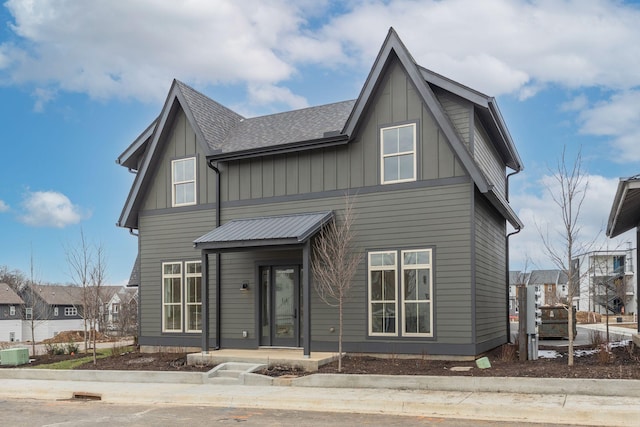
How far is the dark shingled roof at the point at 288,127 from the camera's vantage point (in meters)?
17.4

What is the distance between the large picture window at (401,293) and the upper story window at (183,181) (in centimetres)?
636

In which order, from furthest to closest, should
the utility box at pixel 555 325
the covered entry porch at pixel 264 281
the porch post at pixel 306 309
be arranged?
the utility box at pixel 555 325
the covered entry porch at pixel 264 281
the porch post at pixel 306 309

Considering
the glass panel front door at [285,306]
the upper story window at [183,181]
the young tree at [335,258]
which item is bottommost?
the glass panel front door at [285,306]

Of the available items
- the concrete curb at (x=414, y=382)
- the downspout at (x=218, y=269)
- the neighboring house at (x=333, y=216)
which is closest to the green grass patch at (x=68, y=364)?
the neighboring house at (x=333, y=216)

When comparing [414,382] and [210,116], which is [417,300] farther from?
[210,116]

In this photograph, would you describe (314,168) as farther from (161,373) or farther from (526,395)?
(526,395)

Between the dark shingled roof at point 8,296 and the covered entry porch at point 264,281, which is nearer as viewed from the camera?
the covered entry porch at point 264,281

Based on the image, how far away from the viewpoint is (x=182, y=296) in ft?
60.8

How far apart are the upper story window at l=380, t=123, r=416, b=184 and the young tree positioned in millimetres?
1314

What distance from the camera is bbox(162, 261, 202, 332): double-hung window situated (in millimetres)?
18250

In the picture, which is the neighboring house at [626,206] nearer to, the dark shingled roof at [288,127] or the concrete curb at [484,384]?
the concrete curb at [484,384]

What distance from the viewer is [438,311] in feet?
47.9

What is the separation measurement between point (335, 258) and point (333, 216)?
132 cm

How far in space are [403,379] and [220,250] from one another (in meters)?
6.71
